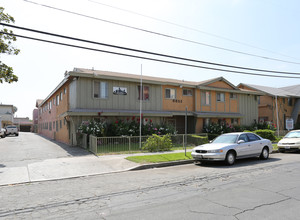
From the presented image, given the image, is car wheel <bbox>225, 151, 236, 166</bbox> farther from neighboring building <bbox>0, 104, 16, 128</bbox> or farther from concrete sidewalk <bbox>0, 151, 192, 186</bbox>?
neighboring building <bbox>0, 104, 16, 128</bbox>

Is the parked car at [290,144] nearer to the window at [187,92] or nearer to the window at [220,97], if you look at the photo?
the window at [187,92]

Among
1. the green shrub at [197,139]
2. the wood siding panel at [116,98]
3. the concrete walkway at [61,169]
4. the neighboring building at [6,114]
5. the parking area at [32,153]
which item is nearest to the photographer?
the concrete walkway at [61,169]

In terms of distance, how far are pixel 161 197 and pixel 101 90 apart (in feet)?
44.7

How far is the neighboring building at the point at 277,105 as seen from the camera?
30.7 metres

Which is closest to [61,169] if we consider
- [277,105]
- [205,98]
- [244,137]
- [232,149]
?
[232,149]

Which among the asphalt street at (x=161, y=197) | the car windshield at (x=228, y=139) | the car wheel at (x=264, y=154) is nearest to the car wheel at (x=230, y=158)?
the car windshield at (x=228, y=139)

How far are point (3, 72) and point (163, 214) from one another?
1278 cm

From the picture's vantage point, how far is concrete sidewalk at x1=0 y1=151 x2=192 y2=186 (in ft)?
26.4

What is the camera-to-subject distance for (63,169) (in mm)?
9422

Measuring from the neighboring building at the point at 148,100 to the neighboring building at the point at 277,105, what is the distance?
4497 mm

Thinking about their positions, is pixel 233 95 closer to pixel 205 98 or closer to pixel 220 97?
pixel 220 97

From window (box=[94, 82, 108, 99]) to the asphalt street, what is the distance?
34.2 ft

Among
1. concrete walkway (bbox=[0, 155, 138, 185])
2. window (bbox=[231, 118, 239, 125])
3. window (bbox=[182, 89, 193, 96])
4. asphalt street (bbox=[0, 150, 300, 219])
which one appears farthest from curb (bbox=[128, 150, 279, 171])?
window (bbox=[231, 118, 239, 125])

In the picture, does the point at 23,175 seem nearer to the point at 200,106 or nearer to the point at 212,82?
the point at 200,106
